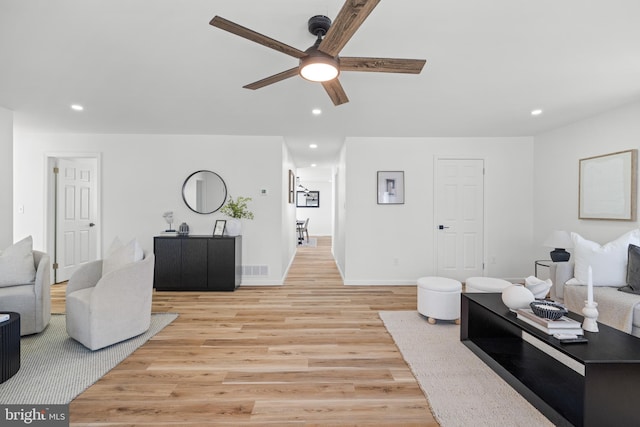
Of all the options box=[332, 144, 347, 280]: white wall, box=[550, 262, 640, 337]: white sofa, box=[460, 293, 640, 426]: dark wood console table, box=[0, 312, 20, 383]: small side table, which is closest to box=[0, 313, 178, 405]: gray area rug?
box=[0, 312, 20, 383]: small side table

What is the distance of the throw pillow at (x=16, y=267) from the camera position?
2.75 meters

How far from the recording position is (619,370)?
148 centimetres

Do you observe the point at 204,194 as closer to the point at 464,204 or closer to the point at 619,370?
the point at 464,204

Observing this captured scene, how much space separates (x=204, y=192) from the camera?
4.61m

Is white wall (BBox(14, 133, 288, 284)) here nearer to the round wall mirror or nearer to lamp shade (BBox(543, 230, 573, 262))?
the round wall mirror

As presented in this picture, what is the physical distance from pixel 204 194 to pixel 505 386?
14.1 feet

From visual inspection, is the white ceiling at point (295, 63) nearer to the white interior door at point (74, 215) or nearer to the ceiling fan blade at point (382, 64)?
the ceiling fan blade at point (382, 64)

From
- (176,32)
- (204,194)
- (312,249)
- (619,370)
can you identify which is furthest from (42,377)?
(312,249)

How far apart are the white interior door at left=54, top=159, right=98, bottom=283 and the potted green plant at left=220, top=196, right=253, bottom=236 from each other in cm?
227

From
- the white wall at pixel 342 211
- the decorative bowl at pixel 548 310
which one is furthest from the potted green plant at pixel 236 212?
the decorative bowl at pixel 548 310

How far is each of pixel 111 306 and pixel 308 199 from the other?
9.43 meters

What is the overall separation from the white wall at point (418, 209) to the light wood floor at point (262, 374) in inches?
48.2

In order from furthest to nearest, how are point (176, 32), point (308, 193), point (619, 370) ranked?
point (308, 193) < point (176, 32) < point (619, 370)

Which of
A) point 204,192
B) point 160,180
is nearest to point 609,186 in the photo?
point 204,192
